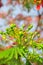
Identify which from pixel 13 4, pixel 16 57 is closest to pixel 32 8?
pixel 13 4

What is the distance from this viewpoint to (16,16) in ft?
5.53

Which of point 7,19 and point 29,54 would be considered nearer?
point 29,54

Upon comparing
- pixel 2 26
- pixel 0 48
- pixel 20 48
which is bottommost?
pixel 0 48

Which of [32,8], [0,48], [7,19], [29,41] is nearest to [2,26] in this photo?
[7,19]

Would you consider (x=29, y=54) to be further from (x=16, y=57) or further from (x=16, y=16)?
(x=16, y=16)

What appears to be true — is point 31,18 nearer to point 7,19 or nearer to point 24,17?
point 24,17

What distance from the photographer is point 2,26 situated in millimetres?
1683

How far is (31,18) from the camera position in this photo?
166 cm

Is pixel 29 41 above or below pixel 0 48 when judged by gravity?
above

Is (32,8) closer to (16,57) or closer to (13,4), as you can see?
(13,4)

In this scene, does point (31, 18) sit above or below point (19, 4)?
below

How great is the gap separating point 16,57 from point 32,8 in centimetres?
80

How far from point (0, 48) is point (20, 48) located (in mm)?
647

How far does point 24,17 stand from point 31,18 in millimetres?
61
